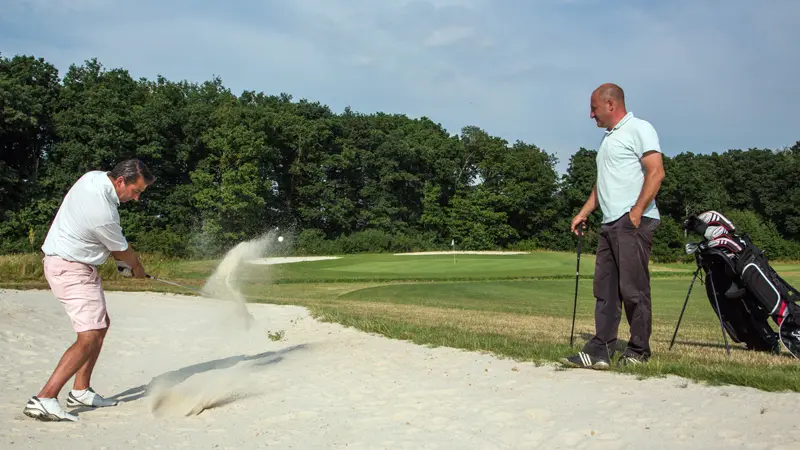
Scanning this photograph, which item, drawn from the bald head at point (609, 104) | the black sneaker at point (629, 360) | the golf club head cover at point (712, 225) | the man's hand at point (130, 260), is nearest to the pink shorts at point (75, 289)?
the man's hand at point (130, 260)

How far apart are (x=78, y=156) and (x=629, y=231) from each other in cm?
4712

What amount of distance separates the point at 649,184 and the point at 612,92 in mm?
1065

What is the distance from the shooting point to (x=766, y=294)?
7.15 m

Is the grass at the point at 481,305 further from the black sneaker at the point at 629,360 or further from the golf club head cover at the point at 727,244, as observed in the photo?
the golf club head cover at the point at 727,244

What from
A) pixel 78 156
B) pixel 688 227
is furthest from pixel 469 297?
pixel 78 156

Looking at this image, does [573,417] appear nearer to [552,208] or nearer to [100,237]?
[100,237]

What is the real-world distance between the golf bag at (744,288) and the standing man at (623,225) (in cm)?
152

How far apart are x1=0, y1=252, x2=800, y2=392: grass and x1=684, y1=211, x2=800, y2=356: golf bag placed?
268 mm

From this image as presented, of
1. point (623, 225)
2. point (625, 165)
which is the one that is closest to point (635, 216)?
point (623, 225)

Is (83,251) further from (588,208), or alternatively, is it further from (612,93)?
(612,93)

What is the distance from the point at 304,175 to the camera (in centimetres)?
6100

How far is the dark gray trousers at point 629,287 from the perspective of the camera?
636 centimetres

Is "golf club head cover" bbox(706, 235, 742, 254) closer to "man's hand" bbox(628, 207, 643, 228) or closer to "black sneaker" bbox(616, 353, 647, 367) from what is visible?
"man's hand" bbox(628, 207, 643, 228)

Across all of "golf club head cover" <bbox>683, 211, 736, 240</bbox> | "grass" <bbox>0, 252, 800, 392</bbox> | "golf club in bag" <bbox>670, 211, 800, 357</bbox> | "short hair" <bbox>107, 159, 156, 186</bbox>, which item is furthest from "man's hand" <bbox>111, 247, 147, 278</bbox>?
"golf club head cover" <bbox>683, 211, 736, 240</bbox>
